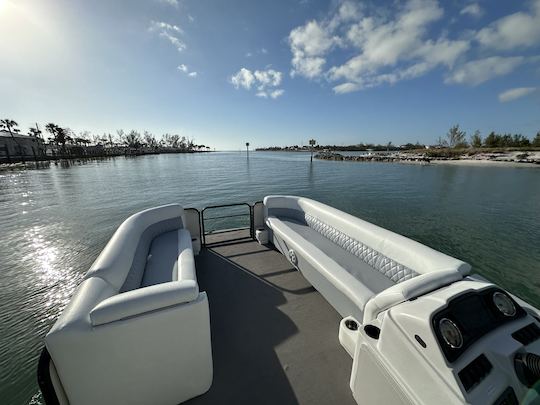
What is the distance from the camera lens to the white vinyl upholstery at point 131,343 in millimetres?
1353

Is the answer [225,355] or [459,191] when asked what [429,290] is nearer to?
[225,355]

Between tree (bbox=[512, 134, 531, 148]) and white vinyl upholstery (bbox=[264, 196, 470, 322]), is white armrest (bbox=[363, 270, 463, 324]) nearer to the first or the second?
white vinyl upholstery (bbox=[264, 196, 470, 322])

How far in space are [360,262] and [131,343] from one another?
8.61 feet

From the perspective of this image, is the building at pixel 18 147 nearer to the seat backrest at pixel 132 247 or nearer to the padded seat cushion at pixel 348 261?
the seat backrest at pixel 132 247

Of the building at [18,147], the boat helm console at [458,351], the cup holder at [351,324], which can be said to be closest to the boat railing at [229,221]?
the cup holder at [351,324]

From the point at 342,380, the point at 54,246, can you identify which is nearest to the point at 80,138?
the point at 54,246

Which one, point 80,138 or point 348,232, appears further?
point 80,138

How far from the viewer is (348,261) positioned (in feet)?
9.52

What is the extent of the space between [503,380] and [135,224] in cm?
377

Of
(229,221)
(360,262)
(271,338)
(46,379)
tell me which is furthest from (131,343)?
(229,221)

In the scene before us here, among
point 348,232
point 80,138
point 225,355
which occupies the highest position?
point 80,138

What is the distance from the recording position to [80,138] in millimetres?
60844

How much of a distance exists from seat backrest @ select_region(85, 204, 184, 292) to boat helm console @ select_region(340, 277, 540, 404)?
227 cm

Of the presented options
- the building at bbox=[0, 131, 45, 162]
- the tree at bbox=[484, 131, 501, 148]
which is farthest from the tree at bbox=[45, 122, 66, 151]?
the tree at bbox=[484, 131, 501, 148]
